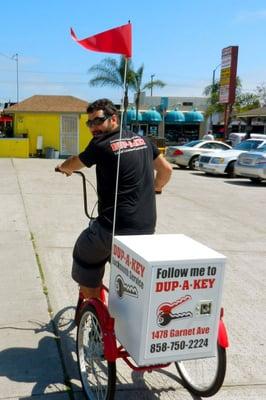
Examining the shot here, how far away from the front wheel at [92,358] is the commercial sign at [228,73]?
27.4 m

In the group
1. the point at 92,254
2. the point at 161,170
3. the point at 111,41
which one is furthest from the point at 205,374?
the point at 111,41

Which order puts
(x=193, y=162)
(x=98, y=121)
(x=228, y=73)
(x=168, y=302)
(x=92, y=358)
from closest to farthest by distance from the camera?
(x=168, y=302) < (x=92, y=358) < (x=98, y=121) < (x=193, y=162) < (x=228, y=73)

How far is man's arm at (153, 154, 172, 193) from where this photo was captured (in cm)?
372

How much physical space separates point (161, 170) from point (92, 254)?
89 centimetres

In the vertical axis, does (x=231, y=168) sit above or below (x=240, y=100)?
below

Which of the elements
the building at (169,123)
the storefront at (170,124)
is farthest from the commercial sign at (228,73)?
the storefront at (170,124)

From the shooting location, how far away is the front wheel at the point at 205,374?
299cm

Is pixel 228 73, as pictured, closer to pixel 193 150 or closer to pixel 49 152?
pixel 193 150

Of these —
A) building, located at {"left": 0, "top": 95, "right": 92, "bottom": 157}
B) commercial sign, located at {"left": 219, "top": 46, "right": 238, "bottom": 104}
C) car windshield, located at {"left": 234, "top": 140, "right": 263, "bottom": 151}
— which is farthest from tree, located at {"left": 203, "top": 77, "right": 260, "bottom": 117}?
car windshield, located at {"left": 234, "top": 140, "right": 263, "bottom": 151}

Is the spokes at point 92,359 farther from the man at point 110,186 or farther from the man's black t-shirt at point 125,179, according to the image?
the man's black t-shirt at point 125,179

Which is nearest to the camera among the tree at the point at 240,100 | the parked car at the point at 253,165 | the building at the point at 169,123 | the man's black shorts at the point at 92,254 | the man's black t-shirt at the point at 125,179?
the man's black t-shirt at the point at 125,179

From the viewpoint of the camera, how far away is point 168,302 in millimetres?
2623

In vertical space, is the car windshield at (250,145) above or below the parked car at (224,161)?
above

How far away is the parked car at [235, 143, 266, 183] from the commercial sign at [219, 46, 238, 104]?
478 inches
